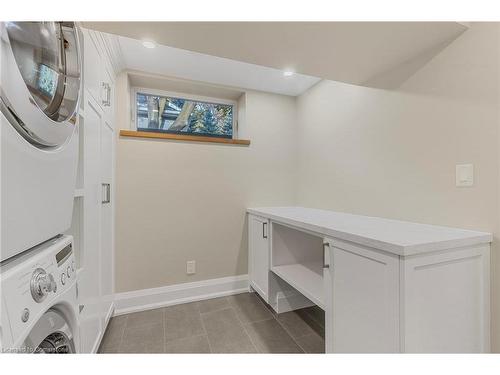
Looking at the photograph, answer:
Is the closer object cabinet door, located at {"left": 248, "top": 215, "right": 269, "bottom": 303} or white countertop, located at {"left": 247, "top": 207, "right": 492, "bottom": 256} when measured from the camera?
white countertop, located at {"left": 247, "top": 207, "right": 492, "bottom": 256}

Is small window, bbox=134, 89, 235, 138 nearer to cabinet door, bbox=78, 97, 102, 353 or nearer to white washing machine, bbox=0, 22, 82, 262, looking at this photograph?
cabinet door, bbox=78, 97, 102, 353

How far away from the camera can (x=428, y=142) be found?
126 cm

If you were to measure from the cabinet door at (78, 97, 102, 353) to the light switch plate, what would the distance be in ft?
6.29

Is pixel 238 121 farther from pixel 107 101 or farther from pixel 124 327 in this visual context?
pixel 124 327

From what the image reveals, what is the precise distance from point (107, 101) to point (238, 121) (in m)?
1.34

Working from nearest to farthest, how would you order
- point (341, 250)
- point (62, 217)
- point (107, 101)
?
point (62, 217) → point (341, 250) → point (107, 101)

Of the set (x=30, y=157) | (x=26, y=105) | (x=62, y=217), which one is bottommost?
(x=62, y=217)

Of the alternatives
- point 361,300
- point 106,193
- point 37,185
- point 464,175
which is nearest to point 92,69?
point 106,193

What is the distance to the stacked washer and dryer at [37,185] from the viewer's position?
50cm

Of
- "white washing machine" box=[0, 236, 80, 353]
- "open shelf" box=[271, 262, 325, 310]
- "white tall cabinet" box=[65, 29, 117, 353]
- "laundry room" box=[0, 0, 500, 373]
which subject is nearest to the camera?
"white washing machine" box=[0, 236, 80, 353]

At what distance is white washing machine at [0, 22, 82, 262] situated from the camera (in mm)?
510

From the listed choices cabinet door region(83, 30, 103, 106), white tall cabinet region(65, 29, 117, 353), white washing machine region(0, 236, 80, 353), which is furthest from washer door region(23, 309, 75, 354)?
cabinet door region(83, 30, 103, 106)

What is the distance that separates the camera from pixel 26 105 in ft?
1.80
